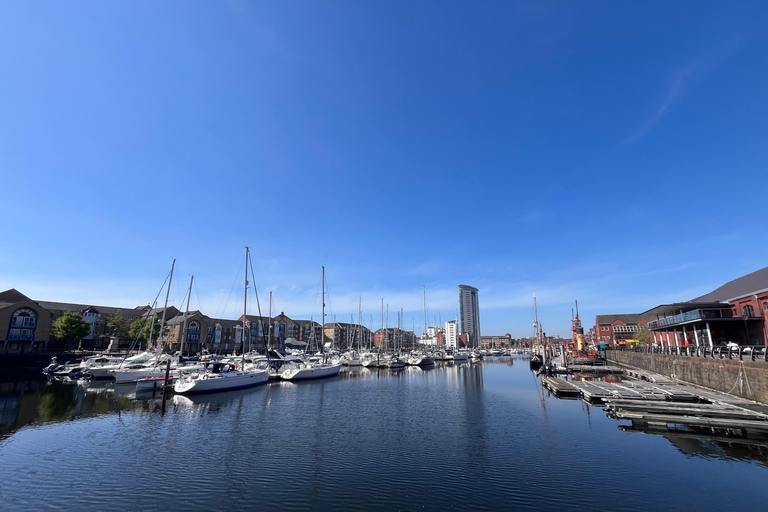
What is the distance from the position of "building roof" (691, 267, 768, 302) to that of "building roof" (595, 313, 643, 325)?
70.8m

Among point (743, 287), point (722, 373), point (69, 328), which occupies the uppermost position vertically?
point (743, 287)

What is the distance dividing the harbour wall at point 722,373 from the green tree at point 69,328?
11109 centimetres

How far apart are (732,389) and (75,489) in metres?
45.5

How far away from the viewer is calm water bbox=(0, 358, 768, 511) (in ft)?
45.4

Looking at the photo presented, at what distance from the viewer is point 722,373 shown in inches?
1275

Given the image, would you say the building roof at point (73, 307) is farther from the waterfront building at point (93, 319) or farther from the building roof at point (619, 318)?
the building roof at point (619, 318)

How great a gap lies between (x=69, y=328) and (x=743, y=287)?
124 m

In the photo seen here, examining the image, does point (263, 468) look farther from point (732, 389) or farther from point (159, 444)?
point (732, 389)

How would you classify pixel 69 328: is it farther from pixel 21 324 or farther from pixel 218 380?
pixel 218 380

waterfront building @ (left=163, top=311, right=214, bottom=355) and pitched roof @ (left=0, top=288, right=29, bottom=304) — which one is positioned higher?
pitched roof @ (left=0, top=288, right=29, bottom=304)

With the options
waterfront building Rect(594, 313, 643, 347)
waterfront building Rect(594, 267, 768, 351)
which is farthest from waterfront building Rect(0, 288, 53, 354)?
waterfront building Rect(594, 313, 643, 347)

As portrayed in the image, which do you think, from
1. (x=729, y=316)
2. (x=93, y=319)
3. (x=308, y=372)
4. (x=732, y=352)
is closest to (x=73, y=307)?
(x=93, y=319)

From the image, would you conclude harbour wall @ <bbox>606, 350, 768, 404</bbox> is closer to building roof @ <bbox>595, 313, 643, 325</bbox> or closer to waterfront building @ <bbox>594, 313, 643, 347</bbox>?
waterfront building @ <bbox>594, 313, 643, 347</bbox>

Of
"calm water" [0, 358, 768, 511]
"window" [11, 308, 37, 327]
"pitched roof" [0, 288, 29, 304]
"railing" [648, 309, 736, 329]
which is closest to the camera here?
"calm water" [0, 358, 768, 511]
